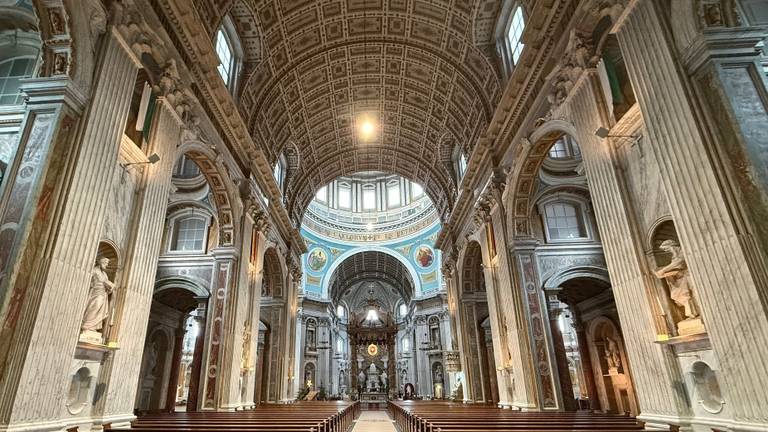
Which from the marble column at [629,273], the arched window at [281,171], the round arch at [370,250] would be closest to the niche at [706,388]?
the marble column at [629,273]

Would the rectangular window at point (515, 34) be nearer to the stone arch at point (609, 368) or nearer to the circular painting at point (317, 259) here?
the stone arch at point (609, 368)

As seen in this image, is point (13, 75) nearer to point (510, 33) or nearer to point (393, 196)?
point (510, 33)

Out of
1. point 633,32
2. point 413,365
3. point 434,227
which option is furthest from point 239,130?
point 413,365

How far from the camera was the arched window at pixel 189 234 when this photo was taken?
48.7 ft

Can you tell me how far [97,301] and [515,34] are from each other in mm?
12154

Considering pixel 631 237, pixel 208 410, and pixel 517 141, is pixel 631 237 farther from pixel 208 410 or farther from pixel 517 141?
pixel 208 410

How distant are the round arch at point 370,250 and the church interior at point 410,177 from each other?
44.0 ft

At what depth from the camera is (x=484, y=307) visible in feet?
61.0

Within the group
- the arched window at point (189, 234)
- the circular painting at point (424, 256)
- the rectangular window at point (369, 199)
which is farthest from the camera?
the rectangular window at point (369, 199)

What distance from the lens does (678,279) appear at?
5660 mm

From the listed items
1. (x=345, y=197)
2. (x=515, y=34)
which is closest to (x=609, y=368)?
(x=515, y=34)

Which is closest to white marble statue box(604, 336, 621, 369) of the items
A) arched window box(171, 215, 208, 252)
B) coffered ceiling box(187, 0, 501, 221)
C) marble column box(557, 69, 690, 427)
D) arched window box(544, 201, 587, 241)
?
arched window box(544, 201, 587, 241)

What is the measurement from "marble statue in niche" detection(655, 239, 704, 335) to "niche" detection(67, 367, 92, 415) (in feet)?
27.3

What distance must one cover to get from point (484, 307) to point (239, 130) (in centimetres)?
1269
